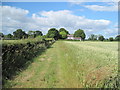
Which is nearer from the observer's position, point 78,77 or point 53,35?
point 78,77

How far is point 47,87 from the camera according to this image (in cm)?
477

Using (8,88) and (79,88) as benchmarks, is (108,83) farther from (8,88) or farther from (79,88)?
(8,88)

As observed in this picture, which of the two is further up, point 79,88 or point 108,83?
point 108,83

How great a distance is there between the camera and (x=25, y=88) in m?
4.71

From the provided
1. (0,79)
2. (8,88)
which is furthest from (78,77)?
(0,79)

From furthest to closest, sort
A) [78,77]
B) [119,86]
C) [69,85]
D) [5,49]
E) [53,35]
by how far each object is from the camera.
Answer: [53,35], [5,49], [78,77], [69,85], [119,86]

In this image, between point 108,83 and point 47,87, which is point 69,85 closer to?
point 47,87

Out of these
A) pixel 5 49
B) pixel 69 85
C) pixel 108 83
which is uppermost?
pixel 5 49

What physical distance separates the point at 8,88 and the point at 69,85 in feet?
7.41

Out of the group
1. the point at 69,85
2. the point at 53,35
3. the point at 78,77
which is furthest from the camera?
the point at 53,35

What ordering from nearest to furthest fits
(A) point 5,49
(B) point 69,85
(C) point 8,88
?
(C) point 8,88, (B) point 69,85, (A) point 5,49

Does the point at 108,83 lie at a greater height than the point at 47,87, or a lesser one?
greater

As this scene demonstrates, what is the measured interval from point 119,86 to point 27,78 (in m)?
3.82

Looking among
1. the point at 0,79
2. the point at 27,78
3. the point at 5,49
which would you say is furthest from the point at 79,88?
the point at 5,49
